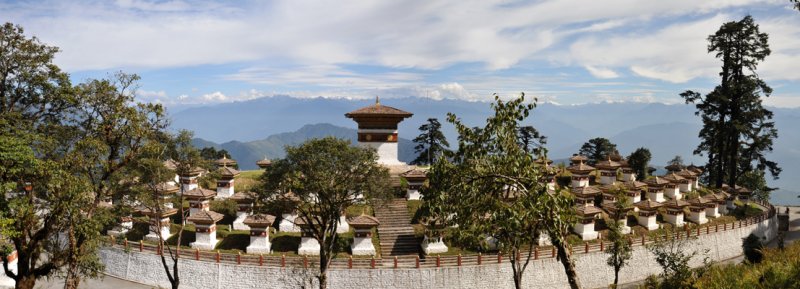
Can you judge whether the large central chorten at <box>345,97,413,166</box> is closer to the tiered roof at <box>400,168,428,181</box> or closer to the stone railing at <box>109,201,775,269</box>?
the tiered roof at <box>400,168,428,181</box>

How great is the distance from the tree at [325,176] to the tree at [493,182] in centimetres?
927

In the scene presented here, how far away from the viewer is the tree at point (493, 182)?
8.51 m

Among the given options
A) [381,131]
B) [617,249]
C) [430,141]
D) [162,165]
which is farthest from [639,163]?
[162,165]

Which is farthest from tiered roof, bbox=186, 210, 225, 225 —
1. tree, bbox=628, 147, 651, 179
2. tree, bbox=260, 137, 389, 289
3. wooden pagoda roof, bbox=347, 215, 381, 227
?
tree, bbox=628, 147, 651, 179

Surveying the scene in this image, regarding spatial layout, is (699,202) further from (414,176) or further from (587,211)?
(414,176)

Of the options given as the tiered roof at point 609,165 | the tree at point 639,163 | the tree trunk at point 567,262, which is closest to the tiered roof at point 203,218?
the tree trunk at point 567,262

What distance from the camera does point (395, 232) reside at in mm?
26250

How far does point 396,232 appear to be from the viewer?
26266 mm

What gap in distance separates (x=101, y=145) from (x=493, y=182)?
1225 centimetres

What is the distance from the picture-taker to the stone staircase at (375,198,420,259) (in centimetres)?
2486

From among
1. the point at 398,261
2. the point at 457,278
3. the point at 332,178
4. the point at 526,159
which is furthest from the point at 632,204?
the point at 526,159

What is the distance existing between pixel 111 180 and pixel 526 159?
1442cm

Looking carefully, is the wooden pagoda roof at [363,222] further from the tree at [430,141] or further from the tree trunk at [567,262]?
the tree at [430,141]

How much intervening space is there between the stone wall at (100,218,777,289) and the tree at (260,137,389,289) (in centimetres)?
361
